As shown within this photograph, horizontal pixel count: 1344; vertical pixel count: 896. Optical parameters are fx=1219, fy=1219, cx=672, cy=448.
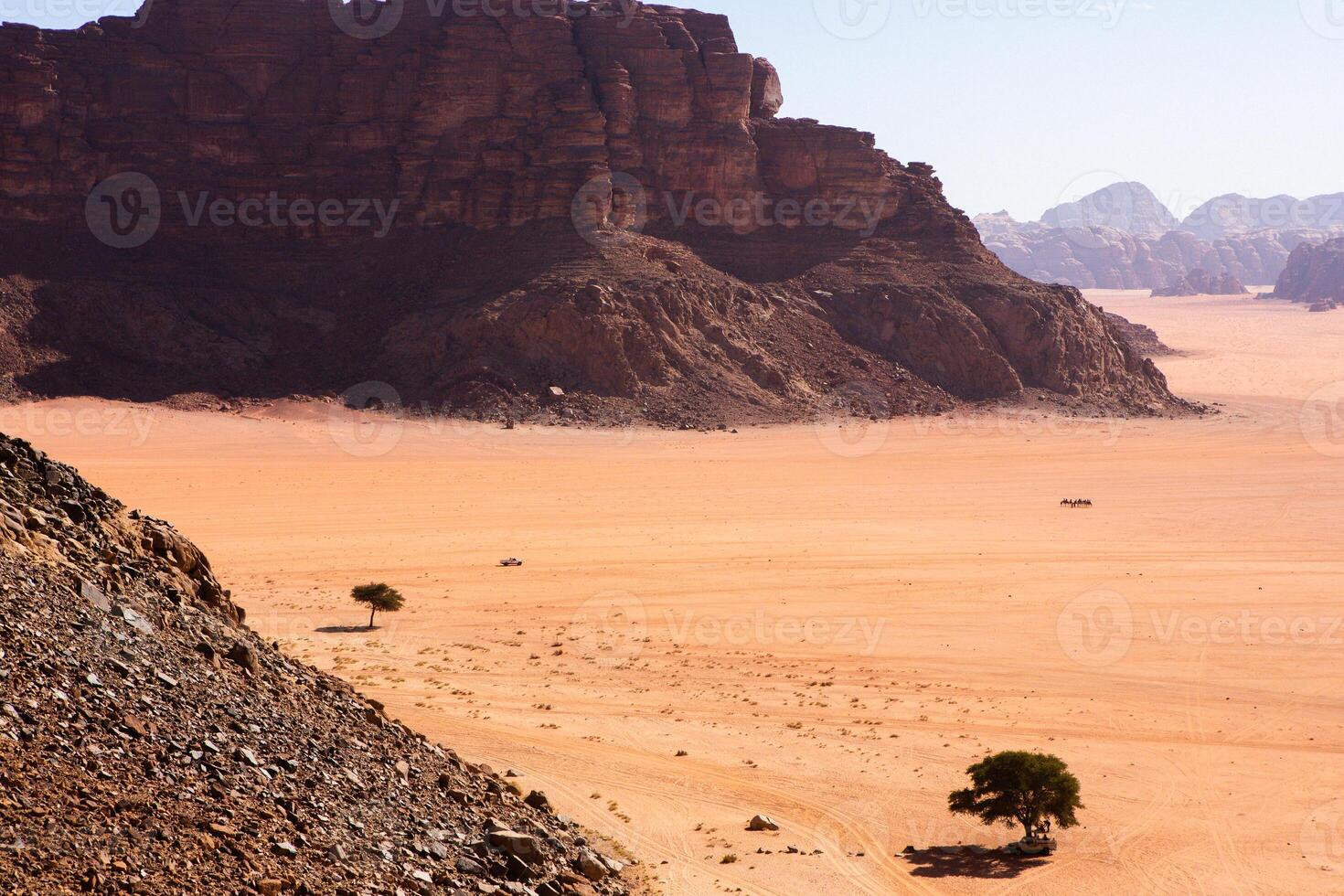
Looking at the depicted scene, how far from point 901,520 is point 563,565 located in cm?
1378
